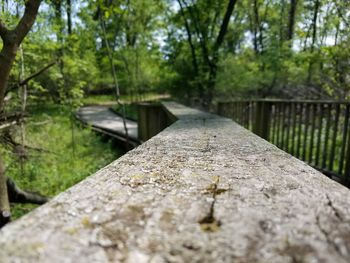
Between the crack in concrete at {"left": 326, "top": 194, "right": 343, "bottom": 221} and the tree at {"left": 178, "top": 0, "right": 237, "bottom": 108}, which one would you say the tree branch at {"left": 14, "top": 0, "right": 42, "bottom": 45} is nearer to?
the crack in concrete at {"left": 326, "top": 194, "right": 343, "bottom": 221}

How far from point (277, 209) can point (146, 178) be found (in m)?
0.49

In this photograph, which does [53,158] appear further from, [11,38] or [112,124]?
[112,124]

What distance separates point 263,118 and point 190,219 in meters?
4.02

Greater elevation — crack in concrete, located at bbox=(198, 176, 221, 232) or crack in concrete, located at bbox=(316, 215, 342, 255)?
crack in concrete, located at bbox=(316, 215, 342, 255)

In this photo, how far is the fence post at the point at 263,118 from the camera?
4492 millimetres

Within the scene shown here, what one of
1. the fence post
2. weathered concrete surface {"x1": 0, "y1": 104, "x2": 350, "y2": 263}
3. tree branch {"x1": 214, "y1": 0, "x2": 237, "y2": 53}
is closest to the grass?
weathered concrete surface {"x1": 0, "y1": 104, "x2": 350, "y2": 263}

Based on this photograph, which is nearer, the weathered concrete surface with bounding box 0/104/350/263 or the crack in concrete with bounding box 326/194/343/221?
the weathered concrete surface with bounding box 0/104/350/263

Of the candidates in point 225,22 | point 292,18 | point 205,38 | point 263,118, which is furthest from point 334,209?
point 292,18

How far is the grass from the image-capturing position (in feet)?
15.1

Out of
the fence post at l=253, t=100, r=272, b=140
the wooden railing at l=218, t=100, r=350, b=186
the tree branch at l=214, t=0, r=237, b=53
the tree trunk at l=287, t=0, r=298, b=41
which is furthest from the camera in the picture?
the tree trunk at l=287, t=0, r=298, b=41

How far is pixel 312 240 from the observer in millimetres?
684

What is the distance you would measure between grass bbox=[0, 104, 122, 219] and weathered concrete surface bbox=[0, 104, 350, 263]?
300cm

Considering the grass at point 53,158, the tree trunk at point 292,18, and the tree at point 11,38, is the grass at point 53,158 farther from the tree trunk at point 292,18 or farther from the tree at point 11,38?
the tree trunk at point 292,18

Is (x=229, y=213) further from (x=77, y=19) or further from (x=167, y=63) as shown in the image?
(x=167, y=63)
